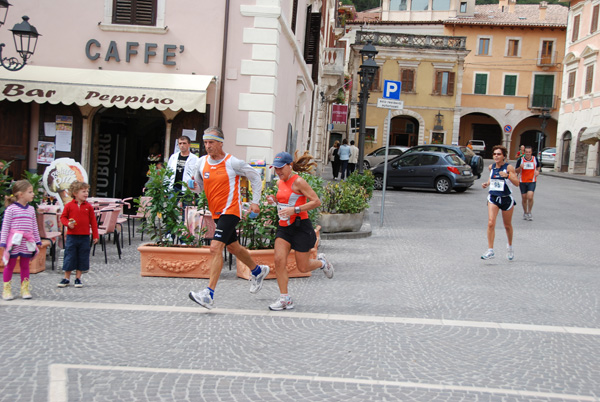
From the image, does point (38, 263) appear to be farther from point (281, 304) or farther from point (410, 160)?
point (410, 160)

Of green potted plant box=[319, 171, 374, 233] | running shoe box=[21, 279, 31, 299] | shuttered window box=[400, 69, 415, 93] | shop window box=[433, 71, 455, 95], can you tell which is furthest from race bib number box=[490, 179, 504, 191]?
Result: shop window box=[433, 71, 455, 95]

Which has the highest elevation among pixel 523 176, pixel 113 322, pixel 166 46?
pixel 166 46

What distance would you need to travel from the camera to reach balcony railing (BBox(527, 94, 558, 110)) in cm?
5900

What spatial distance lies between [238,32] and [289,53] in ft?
10.1

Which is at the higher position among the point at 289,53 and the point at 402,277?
the point at 289,53

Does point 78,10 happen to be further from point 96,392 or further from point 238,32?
point 96,392

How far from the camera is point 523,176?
17.1 metres

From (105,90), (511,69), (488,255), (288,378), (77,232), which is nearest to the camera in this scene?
(288,378)

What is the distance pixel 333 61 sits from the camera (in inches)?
1186

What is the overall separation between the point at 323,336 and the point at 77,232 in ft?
11.1

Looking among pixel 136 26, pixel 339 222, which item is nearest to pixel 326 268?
pixel 339 222

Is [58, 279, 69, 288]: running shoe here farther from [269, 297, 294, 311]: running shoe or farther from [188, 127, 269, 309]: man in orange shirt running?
[269, 297, 294, 311]: running shoe

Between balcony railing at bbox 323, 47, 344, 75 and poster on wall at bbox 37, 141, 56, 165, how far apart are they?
1709cm

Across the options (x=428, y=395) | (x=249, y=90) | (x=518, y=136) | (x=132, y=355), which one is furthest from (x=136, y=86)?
(x=518, y=136)
